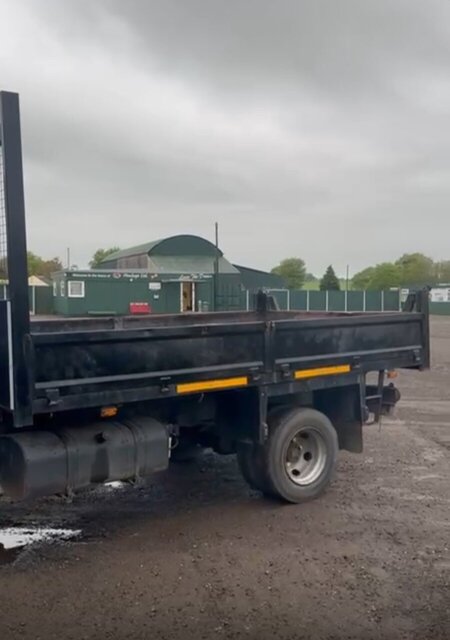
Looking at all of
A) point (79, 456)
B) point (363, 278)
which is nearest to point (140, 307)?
point (79, 456)

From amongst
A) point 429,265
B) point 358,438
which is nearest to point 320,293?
point 429,265

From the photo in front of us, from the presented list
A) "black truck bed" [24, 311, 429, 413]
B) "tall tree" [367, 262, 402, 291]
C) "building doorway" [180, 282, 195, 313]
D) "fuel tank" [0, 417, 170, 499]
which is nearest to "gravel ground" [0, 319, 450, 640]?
"fuel tank" [0, 417, 170, 499]

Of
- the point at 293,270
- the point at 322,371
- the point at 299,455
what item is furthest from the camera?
the point at 293,270

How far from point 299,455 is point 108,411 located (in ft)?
7.00

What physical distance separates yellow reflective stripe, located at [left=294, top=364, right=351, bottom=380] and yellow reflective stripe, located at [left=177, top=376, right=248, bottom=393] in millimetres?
594

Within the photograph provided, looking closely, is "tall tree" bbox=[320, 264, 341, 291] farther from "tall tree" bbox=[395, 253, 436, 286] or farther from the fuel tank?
the fuel tank

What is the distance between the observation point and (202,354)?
5.19m

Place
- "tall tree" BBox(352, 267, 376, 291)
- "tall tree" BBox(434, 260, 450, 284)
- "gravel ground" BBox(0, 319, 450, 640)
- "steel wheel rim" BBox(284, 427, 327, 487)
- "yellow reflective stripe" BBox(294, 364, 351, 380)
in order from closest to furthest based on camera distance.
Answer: "gravel ground" BBox(0, 319, 450, 640), "yellow reflective stripe" BBox(294, 364, 351, 380), "steel wheel rim" BBox(284, 427, 327, 487), "tall tree" BBox(434, 260, 450, 284), "tall tree" BBox(352, 267, 376, 291)

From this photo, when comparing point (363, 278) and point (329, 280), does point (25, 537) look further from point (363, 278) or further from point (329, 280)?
point (363, 278)

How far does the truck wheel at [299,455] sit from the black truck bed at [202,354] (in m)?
0.42

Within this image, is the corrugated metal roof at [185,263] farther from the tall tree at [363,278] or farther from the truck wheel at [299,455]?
the truck wheel at [299,455]

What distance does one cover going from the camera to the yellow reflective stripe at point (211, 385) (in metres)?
5.11

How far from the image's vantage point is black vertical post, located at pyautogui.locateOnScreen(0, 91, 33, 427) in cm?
428

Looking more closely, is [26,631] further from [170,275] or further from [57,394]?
[170,275]
